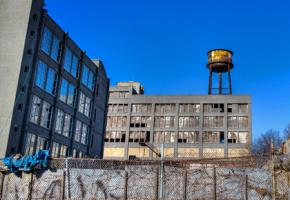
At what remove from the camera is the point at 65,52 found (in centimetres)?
4484

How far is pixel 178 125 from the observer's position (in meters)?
87.6

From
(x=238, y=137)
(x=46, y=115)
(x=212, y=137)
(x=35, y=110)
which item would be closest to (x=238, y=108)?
(x=238, y=137)

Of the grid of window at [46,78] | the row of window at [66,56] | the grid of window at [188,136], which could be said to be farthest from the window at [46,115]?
the grid of window at [188,136]

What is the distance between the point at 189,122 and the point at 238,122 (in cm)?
1066

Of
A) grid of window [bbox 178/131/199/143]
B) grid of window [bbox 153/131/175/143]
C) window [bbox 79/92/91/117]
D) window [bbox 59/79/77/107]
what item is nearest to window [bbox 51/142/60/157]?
window [bbox 59/79/77/107]

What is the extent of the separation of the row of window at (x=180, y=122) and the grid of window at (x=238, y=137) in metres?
1.54

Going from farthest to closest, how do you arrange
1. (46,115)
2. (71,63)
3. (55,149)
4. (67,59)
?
(71,63) < (67,59) < (55,149) < (46,115)

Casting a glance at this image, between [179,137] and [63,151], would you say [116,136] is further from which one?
[63,151]

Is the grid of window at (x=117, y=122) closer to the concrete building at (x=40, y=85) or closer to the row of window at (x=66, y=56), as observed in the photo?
the row of window at (x=66, y=56)

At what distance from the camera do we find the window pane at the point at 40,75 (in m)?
38.6

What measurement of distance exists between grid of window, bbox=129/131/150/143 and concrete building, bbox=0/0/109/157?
36.6m

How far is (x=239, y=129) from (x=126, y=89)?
27629 millimetres

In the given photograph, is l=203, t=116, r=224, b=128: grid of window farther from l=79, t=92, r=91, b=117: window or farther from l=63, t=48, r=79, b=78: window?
l=63, t=48, r=79, b=78: window

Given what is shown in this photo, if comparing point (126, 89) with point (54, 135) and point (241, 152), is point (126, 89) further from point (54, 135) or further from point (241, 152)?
point (54, 135)
